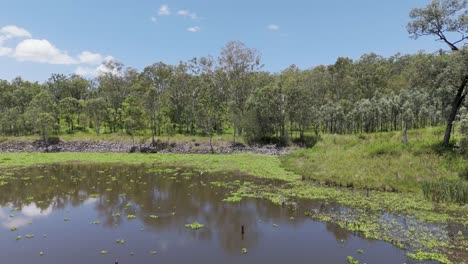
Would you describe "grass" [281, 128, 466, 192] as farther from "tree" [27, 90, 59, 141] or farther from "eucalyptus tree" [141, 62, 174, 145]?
"tree" [27, 90, 59, 141]

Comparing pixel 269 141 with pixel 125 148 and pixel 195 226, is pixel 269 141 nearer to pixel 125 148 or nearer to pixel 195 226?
pixel 125 148

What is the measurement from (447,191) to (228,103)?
45.1 metres

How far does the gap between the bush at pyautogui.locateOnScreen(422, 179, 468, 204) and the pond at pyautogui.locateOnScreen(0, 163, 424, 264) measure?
28.4ft

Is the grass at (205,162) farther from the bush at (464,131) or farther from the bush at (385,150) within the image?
the bush at (464,131)

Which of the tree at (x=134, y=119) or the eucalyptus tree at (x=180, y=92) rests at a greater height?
the eucalyptus tree at (x=180, y=92)

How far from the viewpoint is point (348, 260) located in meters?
13.8

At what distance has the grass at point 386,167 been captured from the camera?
2500 cm

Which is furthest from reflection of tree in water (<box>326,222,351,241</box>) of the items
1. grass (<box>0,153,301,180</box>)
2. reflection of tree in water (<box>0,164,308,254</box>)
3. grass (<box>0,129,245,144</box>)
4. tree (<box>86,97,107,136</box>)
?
tree (<box>86,97,107,136</box>)

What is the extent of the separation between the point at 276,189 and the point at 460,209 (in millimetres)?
11683

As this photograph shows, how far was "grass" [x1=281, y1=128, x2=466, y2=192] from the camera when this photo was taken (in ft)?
82.0

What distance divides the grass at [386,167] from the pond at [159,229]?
8086 millimetres

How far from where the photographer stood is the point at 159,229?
17.7 meters

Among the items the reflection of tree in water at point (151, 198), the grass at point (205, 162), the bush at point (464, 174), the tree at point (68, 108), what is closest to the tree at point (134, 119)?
the grass at point (205, 162)

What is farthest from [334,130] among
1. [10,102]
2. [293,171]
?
[10,102]
